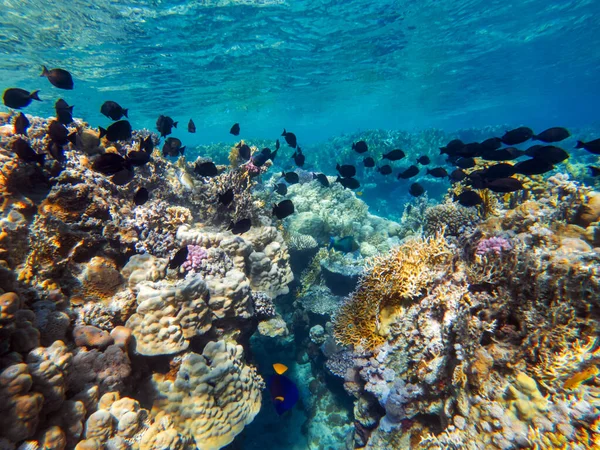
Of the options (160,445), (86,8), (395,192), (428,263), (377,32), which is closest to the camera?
(160,445)

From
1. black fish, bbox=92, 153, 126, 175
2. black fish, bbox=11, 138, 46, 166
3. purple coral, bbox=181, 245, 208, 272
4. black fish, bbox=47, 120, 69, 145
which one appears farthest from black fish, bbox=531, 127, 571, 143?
black fish, bbox=11, 138, 46, 166

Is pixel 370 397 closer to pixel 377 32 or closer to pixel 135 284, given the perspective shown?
pixel 135 284

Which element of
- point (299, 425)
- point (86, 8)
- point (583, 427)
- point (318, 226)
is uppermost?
point (86, 8)

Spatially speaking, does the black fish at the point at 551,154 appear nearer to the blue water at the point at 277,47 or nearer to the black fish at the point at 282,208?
the black fish at the point at 282,208

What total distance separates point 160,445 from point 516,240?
4602 mm

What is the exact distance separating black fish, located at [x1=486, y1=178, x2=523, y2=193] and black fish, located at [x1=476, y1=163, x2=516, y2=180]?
155 mm

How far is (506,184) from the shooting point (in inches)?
186

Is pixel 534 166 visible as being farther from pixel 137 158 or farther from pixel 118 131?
pixel 118 131

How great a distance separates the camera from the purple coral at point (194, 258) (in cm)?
452

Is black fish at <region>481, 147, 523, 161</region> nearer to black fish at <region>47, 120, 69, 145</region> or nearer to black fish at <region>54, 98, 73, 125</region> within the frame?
black fish at <region>47, 120, 69, 145</region>

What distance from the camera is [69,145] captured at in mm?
5566

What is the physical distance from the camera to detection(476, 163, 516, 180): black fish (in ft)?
15.6

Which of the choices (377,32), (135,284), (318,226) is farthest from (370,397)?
(377,32)

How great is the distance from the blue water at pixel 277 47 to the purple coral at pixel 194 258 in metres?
15.6
